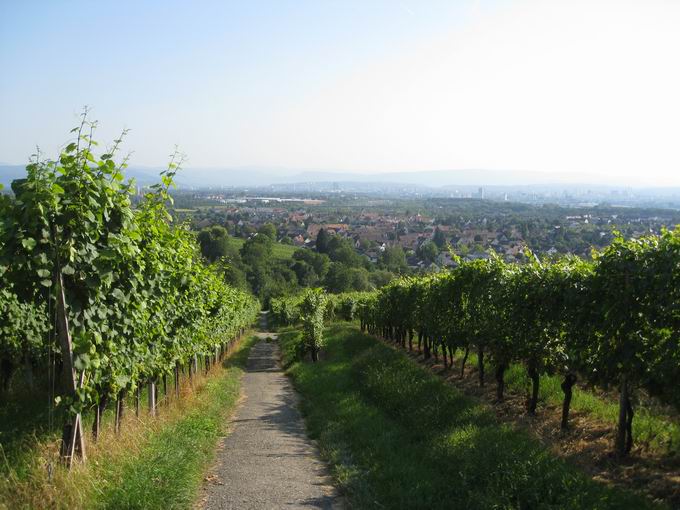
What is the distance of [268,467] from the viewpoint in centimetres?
812

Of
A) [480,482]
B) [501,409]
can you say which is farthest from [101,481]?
[501,409]

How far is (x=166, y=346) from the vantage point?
10703 millimetres

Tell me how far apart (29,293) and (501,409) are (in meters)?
9.05

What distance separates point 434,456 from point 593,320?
3.28 m

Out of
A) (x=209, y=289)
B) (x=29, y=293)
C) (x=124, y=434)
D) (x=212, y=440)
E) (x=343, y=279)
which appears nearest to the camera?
(x=29, y=293)

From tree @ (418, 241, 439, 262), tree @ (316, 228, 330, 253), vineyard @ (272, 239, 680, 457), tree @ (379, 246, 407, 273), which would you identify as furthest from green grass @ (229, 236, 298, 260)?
vineyard @ (272, 239, 680, 457)

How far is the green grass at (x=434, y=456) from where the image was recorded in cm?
639

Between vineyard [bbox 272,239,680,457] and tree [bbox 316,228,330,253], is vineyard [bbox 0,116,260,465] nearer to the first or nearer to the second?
vineyard [bbox 272,239,680,457]

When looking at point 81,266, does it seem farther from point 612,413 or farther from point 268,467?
point 612,413

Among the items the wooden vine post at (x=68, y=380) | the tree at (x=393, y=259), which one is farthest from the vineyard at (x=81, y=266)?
the tree at (x=393, y=259)

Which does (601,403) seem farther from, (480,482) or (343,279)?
(343,279)

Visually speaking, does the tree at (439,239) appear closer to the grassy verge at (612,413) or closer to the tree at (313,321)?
the tree at (313,321)

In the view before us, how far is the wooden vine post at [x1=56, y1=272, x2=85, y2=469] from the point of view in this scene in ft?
18.5

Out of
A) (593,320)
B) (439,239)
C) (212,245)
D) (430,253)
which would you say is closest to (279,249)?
(212,245)
